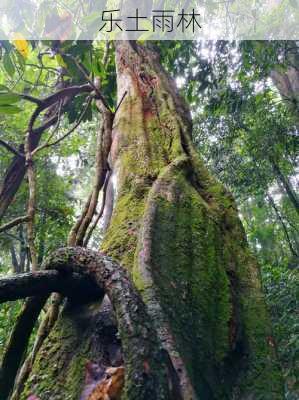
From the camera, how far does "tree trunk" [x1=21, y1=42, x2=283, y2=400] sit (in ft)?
2.29

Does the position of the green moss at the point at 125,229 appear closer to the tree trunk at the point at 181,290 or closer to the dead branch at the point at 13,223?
the tree trunk at the point at 181,290

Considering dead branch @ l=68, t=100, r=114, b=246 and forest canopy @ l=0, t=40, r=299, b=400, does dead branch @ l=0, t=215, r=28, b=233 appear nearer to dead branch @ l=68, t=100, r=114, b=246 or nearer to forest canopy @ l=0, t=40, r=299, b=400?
forest canopy @ l=0, t=40, r=299, b=400

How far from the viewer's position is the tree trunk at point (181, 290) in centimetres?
70

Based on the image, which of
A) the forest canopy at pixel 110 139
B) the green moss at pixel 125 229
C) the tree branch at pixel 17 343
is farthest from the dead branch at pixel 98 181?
the tree branch at pixel 17 343

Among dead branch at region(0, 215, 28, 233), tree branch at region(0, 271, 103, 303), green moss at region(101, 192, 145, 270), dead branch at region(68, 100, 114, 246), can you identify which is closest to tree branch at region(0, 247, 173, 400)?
tree branch at region(0, 271, 103, 303)

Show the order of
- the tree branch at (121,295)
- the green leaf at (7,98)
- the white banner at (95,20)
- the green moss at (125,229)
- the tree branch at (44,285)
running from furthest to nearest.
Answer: the white banner at (95,20) < the green leaf at (7,98) < the green moss at (125,229) < the tree branch at (44,285) < the tree branch at (121,295)

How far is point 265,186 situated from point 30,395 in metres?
4.34

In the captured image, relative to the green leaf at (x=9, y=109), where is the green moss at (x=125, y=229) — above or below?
below

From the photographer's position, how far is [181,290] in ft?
2.89

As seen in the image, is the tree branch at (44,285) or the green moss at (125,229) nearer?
the tree branch at (44,285)

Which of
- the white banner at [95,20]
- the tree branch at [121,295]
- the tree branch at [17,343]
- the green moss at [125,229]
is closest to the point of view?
the tree branch at [121,295]

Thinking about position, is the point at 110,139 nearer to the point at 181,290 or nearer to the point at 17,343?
the point at 181,290

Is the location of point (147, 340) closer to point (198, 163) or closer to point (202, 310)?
point (202, 310)

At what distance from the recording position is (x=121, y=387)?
23.0 inches
